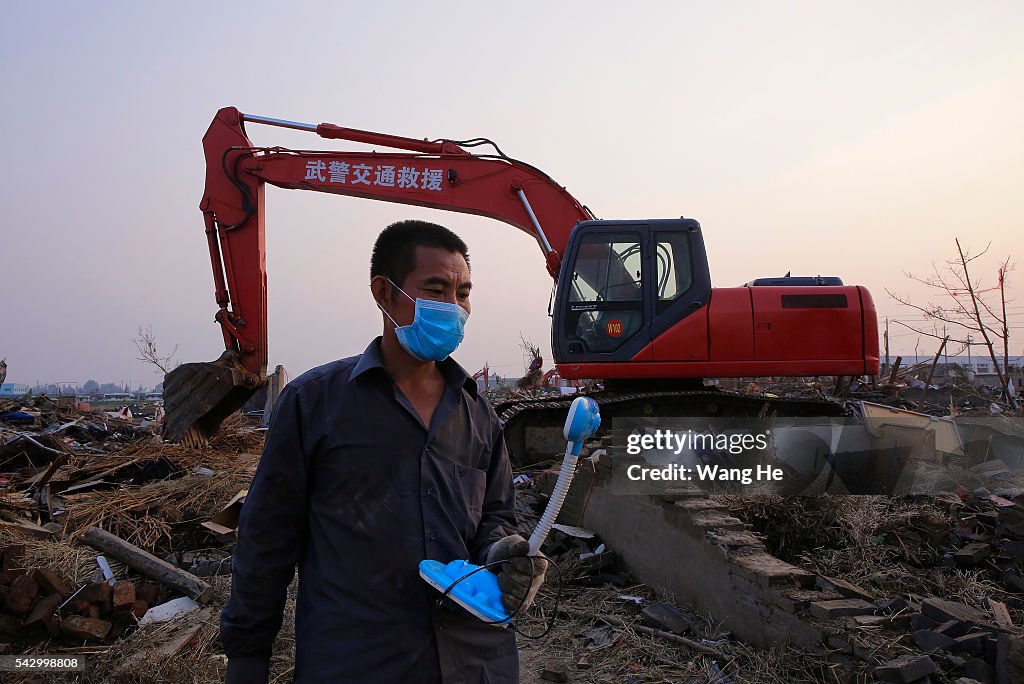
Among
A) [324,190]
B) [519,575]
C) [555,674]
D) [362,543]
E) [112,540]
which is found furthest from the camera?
[324,190]

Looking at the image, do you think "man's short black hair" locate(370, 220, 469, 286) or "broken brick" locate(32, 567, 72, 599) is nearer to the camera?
"man's short black hair" locate(370, 220, 469, 286)

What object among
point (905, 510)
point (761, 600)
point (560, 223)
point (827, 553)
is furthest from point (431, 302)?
point (560, 223)

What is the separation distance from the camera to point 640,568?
18.4 feet

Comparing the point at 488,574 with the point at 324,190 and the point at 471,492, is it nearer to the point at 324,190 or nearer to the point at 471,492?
the point at 471,492

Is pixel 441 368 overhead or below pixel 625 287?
below

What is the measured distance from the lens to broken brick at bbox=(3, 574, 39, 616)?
435cm

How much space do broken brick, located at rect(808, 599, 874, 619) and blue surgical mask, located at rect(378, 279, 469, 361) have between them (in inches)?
116

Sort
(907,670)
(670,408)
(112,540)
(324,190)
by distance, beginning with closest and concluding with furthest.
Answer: (907,670) < (112,540) < (670,408) < (324,190)

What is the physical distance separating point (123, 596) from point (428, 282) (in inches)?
152

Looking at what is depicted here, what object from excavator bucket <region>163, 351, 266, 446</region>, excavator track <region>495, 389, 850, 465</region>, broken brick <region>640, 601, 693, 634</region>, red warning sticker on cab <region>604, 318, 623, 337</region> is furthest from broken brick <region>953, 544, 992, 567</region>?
excavator bucket <region>163, 351, 266, 446</region>

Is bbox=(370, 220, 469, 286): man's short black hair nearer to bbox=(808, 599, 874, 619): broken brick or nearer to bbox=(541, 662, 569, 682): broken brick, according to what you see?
bbox=(541, 662, 569, 682): broken brick

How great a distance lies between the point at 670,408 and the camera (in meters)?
8.30

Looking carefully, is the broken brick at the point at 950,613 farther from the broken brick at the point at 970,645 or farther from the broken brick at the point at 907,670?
the broken brick at the point at 907,670

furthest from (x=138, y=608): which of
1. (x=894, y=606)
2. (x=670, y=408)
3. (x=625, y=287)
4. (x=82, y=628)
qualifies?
(x=670, y=408)
